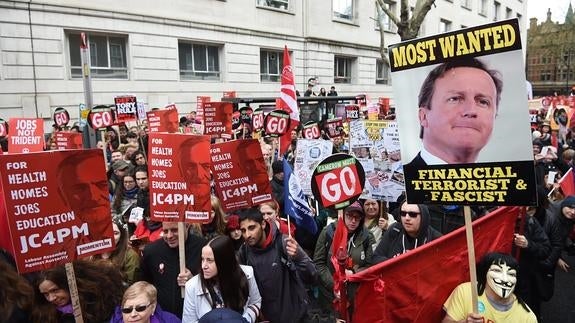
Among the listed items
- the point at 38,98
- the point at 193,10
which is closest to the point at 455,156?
the point at 38,98

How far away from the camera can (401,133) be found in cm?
297

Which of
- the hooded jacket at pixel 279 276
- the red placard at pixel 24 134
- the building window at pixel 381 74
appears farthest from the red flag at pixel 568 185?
the building window at pixel 381 74

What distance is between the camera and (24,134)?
765 centimetres

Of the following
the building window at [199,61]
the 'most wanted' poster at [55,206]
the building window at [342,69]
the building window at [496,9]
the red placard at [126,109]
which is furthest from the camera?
the building window at [496,9]

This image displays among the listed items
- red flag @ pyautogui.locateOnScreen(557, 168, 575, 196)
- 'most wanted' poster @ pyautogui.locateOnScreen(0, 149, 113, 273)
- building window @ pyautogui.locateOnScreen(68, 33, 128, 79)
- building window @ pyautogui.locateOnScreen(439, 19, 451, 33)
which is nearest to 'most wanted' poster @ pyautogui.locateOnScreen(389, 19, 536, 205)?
'most wanted' poster @ pyautogui.locateOnScreen(0, 149, 113, 273)

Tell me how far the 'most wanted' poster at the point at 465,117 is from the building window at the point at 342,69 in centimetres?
2511

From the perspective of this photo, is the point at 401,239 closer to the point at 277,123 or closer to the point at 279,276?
the point at 279,276

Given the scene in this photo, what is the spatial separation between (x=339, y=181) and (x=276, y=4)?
21.5 meters

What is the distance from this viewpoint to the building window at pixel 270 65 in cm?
2309

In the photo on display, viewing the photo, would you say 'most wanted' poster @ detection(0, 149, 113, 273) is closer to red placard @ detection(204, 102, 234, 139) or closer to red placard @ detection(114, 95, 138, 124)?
red placard @ detection(204, 102, 234, 139)

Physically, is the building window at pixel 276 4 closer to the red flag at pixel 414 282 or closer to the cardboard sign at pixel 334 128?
the cardboard sign at pixel 334 128

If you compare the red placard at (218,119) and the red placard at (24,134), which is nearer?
the red placard at (24,134)

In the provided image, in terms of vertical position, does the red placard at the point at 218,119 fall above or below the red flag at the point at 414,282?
above

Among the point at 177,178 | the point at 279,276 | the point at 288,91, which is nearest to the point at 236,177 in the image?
the point at 177,178
